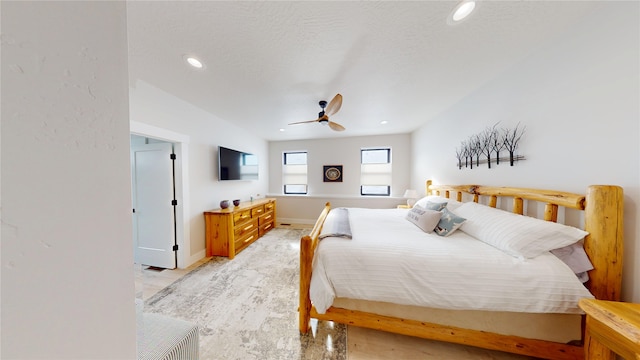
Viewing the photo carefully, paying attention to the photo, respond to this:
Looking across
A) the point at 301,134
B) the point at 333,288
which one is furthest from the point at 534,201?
the point at 301,134

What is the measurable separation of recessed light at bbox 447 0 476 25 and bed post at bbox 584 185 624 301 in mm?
1381

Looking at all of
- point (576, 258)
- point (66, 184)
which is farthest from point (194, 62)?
point (576, 258)

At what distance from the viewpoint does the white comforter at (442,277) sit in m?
1.24

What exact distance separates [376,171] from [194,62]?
4.08 metres

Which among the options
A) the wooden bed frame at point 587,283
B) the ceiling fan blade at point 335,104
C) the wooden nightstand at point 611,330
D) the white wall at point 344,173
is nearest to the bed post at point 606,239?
the wooden bed frame at point 587,283

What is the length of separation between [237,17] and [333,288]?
206 centimetres

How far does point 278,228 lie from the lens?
14.9ft

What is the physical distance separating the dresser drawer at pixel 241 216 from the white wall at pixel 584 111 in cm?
348

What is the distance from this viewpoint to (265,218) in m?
4.22

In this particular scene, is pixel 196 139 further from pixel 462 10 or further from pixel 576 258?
pixel 576 258

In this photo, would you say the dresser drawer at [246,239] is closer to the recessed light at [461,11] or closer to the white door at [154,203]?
the white door at [154,203]

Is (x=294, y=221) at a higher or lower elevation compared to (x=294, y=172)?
lower

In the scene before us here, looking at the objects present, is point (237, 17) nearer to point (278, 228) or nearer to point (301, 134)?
point (301, 134)

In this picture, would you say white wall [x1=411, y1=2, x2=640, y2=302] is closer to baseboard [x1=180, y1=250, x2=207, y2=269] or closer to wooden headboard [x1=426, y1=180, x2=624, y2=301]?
wooden headboard [x1=426, y1=180, x2=624, y2=301]
